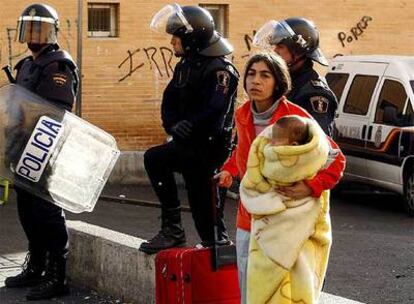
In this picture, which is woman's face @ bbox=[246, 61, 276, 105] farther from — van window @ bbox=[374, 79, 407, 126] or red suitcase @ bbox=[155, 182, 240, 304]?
van window @ bbox=[374, 79, 407, 126]

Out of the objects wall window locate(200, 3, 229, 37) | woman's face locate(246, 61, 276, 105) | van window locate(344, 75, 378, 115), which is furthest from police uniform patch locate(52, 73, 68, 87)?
wall window locate(200, 3, 229, 37)

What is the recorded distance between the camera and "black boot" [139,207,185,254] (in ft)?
22.3

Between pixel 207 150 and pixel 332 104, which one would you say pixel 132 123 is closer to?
pixel 207 150

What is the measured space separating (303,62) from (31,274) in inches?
114

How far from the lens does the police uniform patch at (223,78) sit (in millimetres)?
6523

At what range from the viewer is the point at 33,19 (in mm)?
7453

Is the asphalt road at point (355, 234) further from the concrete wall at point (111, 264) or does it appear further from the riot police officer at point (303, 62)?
the riot police officer at point (303, 62)

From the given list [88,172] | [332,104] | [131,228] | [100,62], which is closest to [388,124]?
[131,228]

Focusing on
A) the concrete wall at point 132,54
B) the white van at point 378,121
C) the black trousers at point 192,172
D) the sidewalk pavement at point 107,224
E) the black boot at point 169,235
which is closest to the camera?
the black trousers at point 192,172

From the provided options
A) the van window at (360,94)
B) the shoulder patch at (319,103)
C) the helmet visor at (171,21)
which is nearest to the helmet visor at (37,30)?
the helmet visor at (171,21)

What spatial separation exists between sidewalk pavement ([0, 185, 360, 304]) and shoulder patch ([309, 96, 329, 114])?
1065 mm

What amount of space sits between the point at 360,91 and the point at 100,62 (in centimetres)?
397

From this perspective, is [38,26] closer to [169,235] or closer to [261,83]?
[169,235]

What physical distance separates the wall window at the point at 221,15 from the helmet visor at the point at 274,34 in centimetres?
1058
